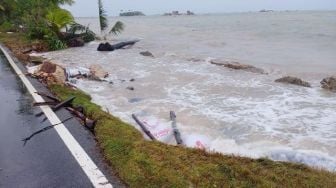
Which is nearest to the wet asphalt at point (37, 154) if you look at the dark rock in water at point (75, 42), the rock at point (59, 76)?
the rock at point (59, 76)

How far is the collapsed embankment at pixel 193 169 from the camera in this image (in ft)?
15.6

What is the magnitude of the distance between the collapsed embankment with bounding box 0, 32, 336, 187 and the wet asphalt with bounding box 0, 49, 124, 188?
9.7 inches

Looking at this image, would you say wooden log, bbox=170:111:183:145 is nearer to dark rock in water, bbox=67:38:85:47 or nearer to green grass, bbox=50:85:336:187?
green grass, bbox=50:85:336:187

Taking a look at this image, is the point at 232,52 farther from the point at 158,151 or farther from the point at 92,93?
the point at 158,151

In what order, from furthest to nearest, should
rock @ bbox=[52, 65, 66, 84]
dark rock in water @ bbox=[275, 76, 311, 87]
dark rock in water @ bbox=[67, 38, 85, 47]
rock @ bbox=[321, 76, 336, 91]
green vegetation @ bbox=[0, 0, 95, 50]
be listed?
dark rock in water @ bbox=[67, 38, 85, 47], green vegetation @ bbox=[0, 0, 95, 50], dark rock in water @ bbox=[275, 76, 311, 87], rock @ bbox=[321, 76, 336, 91], rock @ bbox=[52, 65, 66, 84]

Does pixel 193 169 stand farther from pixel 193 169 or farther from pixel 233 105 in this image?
pixel 233 105

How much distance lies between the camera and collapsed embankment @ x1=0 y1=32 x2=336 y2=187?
4.75 m

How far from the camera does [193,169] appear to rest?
5066 millimetres

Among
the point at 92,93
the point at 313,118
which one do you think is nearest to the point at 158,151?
the point at 313,118

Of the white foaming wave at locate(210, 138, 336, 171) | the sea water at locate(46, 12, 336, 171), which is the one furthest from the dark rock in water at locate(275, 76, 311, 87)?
the white foaming wave at locate(210, 138, 336, 171)

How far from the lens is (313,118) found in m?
9.71

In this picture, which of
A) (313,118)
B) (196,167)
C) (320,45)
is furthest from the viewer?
(320,45)

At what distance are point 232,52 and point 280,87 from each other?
1568cm

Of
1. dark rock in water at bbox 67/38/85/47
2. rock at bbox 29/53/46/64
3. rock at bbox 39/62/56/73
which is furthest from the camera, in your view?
dark rock in water at bbox 67/38/85/47
